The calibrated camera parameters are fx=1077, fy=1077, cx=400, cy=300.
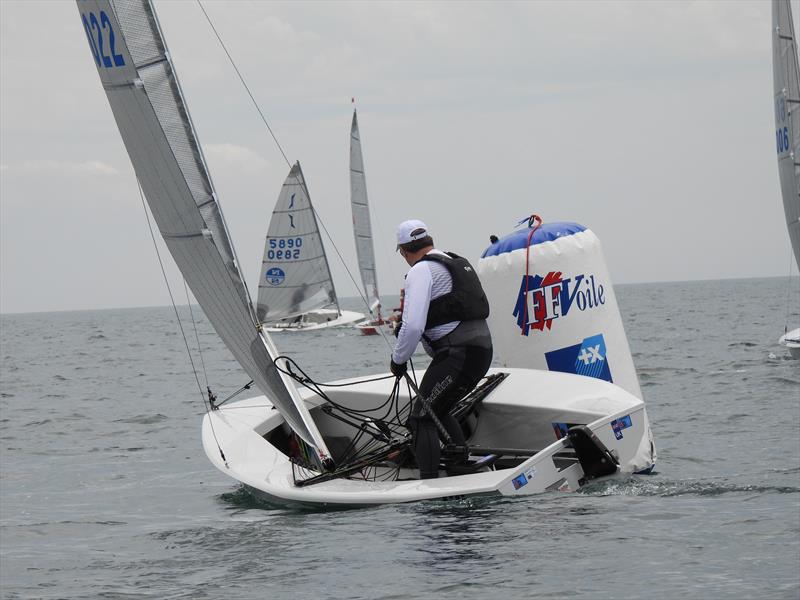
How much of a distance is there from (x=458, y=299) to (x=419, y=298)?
219 mm

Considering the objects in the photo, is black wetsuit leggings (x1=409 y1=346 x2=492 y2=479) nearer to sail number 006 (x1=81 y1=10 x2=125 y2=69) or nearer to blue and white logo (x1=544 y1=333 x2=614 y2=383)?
blue and white logo (x1=544 y1=333 x2=614 y2=383)

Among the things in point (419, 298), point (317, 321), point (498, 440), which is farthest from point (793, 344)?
point (317, 321)

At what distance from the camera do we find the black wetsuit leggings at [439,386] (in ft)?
18.8

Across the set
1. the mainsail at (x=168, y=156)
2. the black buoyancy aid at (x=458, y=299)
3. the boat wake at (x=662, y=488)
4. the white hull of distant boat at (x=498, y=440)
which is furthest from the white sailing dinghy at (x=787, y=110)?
the mainsail at (x=168, y=156)

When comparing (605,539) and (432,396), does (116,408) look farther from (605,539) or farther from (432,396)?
(605,539)

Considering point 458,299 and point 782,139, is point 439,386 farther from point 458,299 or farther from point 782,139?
point 782,139

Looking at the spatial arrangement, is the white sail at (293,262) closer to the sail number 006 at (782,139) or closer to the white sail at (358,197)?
the white sail at (358,197)

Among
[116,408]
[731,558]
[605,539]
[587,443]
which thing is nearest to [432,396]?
[587,443]

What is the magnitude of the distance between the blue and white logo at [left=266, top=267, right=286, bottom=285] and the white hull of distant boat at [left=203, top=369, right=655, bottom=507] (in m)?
24.6

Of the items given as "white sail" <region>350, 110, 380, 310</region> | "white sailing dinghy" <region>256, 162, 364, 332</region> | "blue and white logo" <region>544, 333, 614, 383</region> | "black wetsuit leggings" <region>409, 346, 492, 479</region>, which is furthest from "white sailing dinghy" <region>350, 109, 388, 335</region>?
"black wetsuit leggings" <region>409, 346, 492, 479</region>

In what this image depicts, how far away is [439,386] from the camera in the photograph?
18.8 feet

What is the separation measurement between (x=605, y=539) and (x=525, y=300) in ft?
7.48

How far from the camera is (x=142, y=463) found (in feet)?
29.8

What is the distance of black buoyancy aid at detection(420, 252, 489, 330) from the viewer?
5668 mm
